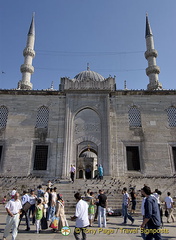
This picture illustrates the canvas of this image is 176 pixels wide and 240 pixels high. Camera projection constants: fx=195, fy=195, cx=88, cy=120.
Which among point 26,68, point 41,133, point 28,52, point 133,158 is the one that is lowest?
point 133,158

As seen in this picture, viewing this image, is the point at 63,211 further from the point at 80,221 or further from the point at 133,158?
the point at 133,158

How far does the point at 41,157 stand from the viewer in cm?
1491

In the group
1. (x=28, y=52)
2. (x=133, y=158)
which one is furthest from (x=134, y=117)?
(x=28, y=52)

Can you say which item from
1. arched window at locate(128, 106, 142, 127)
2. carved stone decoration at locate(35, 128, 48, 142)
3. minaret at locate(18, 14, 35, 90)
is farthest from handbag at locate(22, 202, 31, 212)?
minaret at locate(18, 14, 35, 90)

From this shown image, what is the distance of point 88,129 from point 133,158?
4.16m

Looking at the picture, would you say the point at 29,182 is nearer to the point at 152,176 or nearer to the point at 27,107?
the point at 27,107

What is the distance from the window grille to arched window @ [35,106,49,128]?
274 inches

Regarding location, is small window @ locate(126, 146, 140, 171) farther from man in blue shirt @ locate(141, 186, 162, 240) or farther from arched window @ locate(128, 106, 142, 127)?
man in blue shirt @ locate(141, 186, 162, 240)

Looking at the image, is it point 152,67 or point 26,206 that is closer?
point 26,206

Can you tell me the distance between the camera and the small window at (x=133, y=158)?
48.0 ft

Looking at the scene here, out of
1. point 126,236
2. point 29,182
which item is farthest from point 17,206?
point 29,182

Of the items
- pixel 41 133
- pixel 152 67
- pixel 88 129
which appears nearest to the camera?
pixel 41 133

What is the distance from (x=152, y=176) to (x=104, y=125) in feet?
16.9

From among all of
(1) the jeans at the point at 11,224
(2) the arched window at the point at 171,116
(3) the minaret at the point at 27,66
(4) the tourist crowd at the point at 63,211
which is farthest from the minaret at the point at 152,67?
(1) the jeans at the point at 11,224
